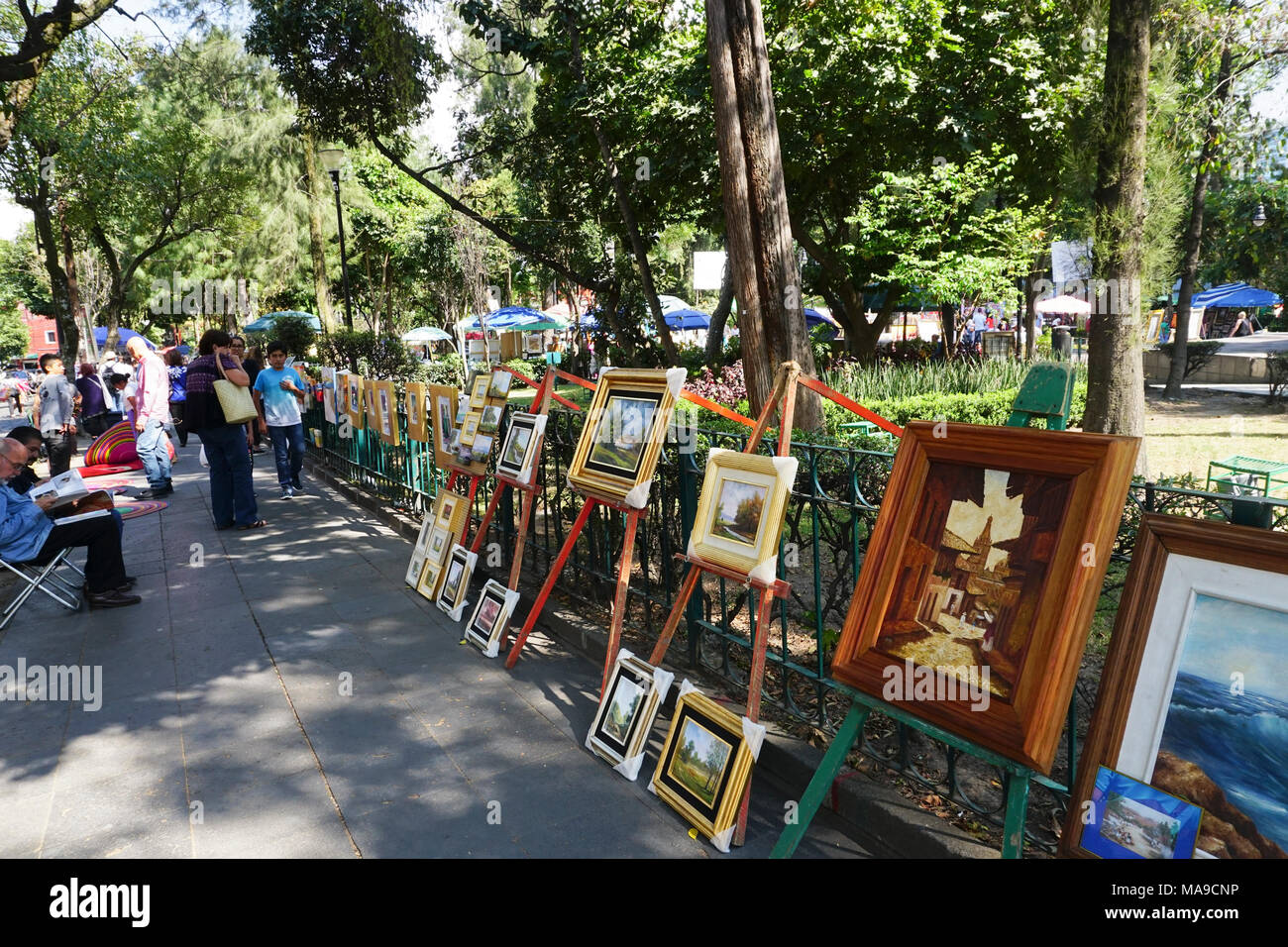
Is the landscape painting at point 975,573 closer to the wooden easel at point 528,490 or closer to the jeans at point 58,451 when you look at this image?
the wooden easel at point 528,490

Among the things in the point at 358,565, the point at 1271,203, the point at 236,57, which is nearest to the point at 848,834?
the point at 358,565

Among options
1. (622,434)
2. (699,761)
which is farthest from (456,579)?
(699,761)

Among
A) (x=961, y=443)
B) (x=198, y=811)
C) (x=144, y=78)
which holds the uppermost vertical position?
(x=144, y=78)

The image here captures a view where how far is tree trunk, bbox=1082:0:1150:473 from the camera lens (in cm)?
758

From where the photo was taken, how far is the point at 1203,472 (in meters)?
10.5

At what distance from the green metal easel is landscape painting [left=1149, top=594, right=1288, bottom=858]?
0.40 meters

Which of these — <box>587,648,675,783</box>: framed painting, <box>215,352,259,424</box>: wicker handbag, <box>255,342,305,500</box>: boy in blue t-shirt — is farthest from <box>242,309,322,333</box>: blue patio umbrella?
<box>587,648,675,783</box>: framed painting

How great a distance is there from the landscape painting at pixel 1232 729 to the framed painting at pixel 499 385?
14.4ft

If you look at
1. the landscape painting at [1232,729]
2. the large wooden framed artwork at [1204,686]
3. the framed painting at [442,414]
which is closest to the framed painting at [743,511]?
the large wooden framed artwork at [1204,686]

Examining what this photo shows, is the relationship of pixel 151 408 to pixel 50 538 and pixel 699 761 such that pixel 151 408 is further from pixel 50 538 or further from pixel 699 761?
pixel 699 761

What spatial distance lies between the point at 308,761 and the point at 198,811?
50cm

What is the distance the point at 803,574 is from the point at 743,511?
2.87 m

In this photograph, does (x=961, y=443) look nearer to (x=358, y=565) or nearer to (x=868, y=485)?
(x=868, y=485)

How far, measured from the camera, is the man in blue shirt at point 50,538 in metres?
5.41
